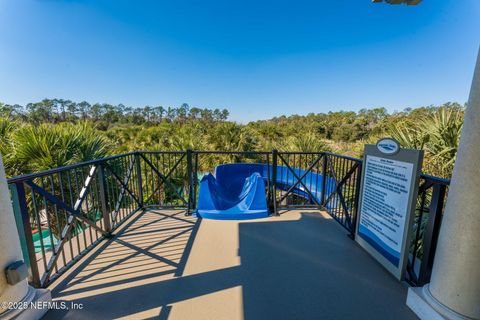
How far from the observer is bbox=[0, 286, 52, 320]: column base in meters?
1.45

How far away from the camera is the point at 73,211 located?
7.76 ft

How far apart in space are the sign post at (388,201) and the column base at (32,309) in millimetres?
3152

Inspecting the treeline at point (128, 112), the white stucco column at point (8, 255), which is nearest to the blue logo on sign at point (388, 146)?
the white stucco column at point (8, 255)

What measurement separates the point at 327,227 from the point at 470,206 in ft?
7.04

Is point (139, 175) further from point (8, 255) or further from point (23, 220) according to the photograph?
point (8, 255)

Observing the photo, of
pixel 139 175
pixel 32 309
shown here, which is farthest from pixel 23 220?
pixel 139 175

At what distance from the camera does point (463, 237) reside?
1.40 metres

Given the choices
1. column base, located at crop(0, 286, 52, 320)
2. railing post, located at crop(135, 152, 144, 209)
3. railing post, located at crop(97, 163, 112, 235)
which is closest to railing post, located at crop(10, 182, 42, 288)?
column base, located at crop(0, 286, 52, 320)

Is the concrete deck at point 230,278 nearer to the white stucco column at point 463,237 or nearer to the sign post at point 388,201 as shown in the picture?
the sign post at point 388,201

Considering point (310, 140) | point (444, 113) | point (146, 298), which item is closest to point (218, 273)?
point (146, 298)

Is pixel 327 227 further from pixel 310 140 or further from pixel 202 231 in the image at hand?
pixel 310 140

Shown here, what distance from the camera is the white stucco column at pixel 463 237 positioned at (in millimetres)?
1344

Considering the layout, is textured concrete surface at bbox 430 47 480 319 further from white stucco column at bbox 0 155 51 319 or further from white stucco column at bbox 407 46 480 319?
white stucco column at bbox 0 155 51 319

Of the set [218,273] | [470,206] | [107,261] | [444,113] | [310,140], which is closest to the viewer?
[470,206]
